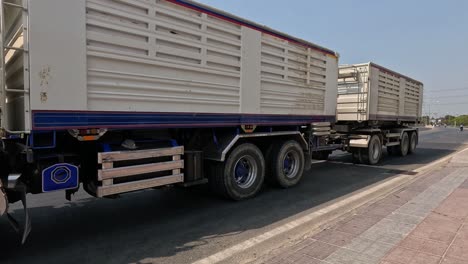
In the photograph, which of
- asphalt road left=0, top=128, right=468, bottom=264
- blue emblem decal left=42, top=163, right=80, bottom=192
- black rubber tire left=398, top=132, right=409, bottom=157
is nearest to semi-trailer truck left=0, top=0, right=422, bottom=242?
blue emblem decal left=42, top=163, right=80, bottom=192

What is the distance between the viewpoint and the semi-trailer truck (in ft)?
12.1

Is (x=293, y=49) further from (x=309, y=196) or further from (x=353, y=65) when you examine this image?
(x=353, y=65)

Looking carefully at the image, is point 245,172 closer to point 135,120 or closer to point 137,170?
point 137,170

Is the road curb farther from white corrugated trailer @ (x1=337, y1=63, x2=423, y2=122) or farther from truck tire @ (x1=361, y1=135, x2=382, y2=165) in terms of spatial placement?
white corrugated trailer @ (x1=337, y1=63, x2=423, y2=122)

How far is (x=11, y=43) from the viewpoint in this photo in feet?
13.5

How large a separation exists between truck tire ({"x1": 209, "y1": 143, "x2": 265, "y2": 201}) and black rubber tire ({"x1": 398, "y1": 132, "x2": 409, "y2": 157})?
9672mm

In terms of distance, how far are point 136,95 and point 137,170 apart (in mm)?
Result: 997

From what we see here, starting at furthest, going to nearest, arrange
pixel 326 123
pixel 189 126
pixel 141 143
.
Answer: pixel 326 123 → pixel 189 126 → pixel 141 143

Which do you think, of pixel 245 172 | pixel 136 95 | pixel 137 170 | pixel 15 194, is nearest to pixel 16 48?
pixel 136 95

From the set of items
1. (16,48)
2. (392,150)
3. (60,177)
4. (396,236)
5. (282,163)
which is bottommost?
(396,236)

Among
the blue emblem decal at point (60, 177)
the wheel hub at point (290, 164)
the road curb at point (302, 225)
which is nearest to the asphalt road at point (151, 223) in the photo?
the road curb at point (302, 225)

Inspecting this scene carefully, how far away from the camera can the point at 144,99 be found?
4465 mm

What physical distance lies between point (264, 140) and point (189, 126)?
2.34m

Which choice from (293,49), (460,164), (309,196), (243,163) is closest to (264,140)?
(243,163)
